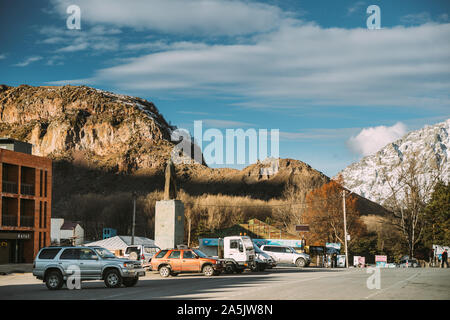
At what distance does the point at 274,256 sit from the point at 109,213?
73.5m

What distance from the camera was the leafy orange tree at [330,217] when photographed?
80.7 m

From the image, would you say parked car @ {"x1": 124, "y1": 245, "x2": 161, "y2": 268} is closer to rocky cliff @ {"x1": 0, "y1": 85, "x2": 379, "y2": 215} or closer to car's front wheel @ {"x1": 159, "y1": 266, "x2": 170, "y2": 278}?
car's front wheel @ {"x1": 159, "y1": 266, "x2": 170, "y2": 278}

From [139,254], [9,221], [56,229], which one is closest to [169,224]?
[139,254]

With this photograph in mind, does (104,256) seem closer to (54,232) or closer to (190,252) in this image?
(190,252)

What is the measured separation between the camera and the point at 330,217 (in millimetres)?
81750

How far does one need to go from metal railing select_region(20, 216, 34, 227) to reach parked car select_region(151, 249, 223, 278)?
2994 centimetres

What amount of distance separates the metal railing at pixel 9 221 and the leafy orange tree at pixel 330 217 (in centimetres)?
4407

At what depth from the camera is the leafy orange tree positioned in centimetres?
8069

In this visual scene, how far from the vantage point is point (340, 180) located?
290ft

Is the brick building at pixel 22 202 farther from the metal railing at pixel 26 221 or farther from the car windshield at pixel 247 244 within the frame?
the car windshield at pixel 247 244

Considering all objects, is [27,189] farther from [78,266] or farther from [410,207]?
[410,207]

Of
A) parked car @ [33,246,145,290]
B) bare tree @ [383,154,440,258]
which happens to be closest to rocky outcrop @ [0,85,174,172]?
bare tree @ [383,154,440,258]

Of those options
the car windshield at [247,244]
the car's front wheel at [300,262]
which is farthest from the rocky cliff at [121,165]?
the car windshield at [247,244]

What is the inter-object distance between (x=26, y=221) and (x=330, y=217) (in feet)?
144
